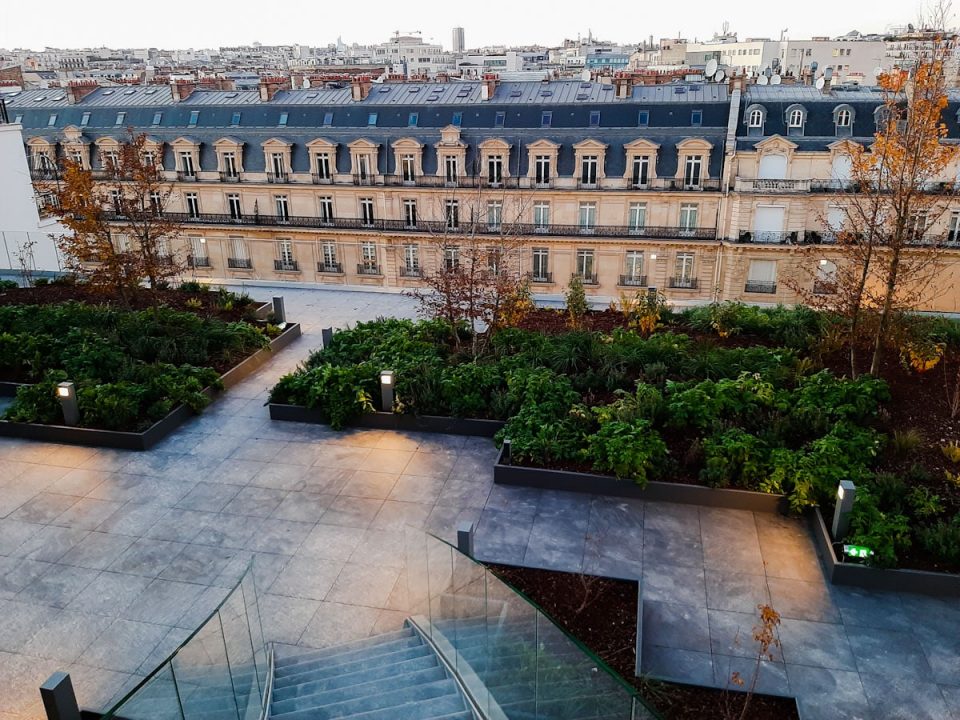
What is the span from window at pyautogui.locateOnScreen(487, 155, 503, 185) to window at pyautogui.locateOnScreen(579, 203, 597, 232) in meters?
3.89

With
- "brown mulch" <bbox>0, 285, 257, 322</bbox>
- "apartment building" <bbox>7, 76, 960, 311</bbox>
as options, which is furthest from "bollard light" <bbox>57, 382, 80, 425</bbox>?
"apartment building" <bbox>7, 76, 960, 311</bbox>

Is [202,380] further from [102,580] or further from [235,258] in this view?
[235,258]

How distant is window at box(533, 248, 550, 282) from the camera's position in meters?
32.6

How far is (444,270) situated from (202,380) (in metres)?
6.23

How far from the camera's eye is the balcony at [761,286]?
103 ft

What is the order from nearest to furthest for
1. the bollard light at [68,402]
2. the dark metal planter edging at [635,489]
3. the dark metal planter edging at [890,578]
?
the dark metal planter edging at [890,578] → the dark metal planter edging at [635,489] → the bollard light at [68,402]

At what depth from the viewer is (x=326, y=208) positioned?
113 feet

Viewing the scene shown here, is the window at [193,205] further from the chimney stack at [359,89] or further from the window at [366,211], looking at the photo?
the chimney stack at [359,89]

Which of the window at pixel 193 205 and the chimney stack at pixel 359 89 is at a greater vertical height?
the chimney stack at pixel 359 89

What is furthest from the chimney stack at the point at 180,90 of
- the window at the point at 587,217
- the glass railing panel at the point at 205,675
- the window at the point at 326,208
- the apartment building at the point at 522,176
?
the glass railing panel at the point at 205,675

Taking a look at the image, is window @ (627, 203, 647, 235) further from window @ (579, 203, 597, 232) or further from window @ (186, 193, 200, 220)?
window @ (186, 193, 200, 220)

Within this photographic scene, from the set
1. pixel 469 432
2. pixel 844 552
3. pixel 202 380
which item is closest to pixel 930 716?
pixel 844 552

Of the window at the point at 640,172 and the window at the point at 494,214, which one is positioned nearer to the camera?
the window at the point at 640,172

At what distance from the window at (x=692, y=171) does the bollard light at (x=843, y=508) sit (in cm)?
2246
